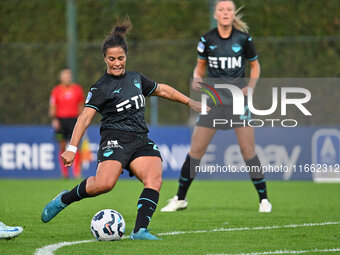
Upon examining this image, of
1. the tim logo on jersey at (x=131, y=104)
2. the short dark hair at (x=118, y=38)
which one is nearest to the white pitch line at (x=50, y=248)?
the tim logo on jersey at (x=131, y=104)

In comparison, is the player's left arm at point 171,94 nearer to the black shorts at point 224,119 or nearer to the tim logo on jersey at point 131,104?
the tim logo on jersey at point 131,104

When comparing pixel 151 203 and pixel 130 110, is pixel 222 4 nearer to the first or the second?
pixel 130 110

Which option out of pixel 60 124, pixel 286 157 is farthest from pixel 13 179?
pixel 286 157

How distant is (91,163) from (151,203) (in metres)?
9.00

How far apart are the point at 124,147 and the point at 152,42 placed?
32.8 ft

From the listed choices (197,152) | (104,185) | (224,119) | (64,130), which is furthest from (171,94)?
(64,130)

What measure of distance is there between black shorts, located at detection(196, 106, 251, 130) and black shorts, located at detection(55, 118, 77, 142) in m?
6.56

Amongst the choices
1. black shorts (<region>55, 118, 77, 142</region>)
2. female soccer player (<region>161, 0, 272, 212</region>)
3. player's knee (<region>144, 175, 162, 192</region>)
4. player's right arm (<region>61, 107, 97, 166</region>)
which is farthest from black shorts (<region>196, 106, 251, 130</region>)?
black shorts (<region>55, 118, 77, 142</region>)

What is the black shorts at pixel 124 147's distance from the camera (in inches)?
262

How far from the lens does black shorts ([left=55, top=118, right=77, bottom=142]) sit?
14.9 m

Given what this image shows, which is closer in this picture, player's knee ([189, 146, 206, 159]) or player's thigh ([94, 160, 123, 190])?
player's thigh ([94, 160, 123, 190])

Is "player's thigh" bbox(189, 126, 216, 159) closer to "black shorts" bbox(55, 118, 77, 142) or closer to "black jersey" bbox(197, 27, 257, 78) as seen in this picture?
"black jersey" bbox(197, 27, 257, 78)

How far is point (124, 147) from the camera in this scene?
21.9 ft

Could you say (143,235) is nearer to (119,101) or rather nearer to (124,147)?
(124,147)
